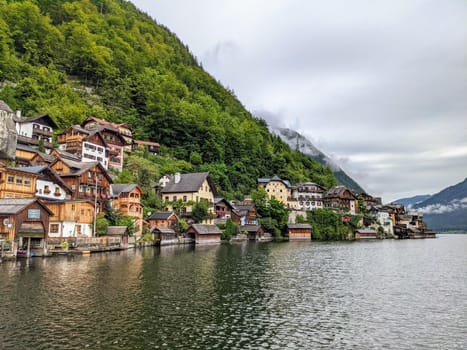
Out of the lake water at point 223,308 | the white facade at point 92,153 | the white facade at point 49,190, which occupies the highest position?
the white facade at point 92,153

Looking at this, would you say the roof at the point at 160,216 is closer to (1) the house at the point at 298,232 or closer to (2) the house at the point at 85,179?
(2) the house at the point at 85,179

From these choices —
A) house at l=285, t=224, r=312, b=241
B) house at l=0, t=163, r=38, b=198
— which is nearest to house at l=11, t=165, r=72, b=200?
house at l=0, t=163, r=38, b=198

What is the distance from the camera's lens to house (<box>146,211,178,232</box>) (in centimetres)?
7475

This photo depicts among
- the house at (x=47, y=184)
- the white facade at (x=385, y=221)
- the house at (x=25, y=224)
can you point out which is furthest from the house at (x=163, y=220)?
the white facade at (x=385, y=221)

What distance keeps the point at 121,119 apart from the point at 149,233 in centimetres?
5710

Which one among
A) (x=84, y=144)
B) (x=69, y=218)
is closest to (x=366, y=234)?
(x=84, y=144)

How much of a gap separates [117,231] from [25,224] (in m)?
15.9

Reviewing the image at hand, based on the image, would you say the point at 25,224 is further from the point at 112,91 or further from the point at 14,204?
the point at 112,91

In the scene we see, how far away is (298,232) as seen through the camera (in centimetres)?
10744

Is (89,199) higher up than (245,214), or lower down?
higher up

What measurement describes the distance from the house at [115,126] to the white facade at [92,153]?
7.96 m

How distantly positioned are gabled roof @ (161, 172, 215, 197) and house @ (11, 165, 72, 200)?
32229mm

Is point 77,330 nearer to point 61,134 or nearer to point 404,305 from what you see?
point 404,305

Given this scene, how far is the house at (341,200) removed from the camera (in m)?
133
